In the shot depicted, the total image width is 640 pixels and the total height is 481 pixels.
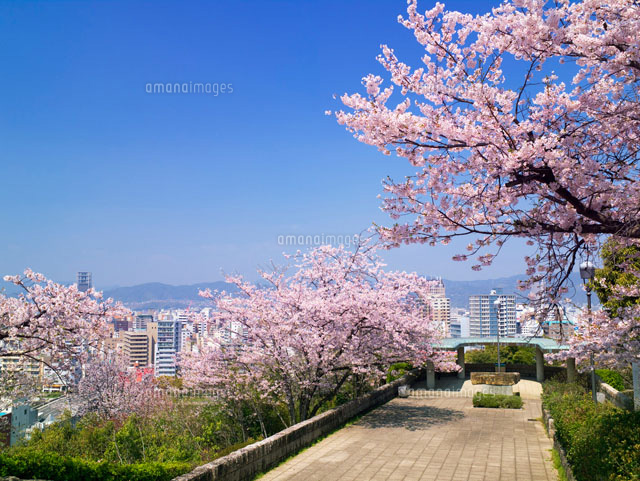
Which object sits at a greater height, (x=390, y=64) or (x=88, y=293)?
(x=390, y=64)

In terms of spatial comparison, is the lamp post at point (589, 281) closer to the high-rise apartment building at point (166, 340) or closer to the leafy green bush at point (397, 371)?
the leafy green bush at point (397, 371)

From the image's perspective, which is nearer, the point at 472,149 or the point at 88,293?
the point at 472,149

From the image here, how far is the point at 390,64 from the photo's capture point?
6.59 metres

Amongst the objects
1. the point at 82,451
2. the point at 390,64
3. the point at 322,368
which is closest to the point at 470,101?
the point at 390,64

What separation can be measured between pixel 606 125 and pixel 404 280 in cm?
1325

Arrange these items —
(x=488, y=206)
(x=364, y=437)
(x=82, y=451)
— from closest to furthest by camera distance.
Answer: (x=488, y=206), (x=364, y=437), (x=82, y=451)

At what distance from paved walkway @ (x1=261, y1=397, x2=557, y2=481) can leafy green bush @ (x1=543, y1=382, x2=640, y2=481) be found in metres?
1.15

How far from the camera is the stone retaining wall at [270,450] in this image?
26.5 feet

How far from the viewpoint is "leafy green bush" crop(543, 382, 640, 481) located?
6.36m

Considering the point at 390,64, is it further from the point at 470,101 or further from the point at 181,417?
the point at 181,417

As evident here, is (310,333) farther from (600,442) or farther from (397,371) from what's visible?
(397,371)

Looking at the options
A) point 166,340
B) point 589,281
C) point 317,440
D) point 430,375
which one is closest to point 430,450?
point 317,440

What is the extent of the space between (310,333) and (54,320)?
6983mm

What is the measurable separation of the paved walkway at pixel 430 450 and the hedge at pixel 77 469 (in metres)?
2.46
